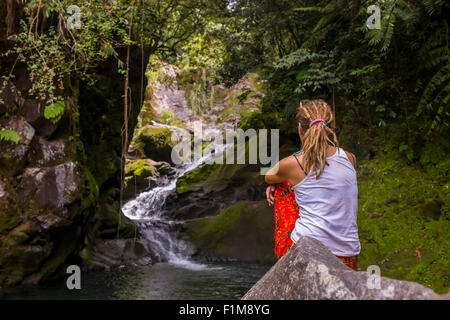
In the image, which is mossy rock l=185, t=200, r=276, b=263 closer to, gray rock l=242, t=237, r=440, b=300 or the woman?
the woman

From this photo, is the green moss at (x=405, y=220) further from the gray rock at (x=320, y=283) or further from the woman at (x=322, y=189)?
the gray rock at (x=320, y=283)

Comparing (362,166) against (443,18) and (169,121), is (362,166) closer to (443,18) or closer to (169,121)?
(443,18)

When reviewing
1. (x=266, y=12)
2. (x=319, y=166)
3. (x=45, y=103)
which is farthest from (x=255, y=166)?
(x=319, y=166)

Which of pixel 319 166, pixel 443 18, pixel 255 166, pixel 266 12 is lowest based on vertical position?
pixel 255 166

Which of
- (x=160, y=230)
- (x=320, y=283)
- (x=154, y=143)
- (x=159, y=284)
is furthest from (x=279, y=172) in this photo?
(x=154, y=143)

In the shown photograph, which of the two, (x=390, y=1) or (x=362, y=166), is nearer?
(x=390, y=1)

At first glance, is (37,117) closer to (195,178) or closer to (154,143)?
(195,178)

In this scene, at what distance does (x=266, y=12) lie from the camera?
977 cm

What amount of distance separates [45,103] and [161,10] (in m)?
5.30

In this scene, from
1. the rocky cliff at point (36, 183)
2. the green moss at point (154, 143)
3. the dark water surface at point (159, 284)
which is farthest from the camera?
the green moss at point (154, 143)

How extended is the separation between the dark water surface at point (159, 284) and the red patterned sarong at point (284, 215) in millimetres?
4550

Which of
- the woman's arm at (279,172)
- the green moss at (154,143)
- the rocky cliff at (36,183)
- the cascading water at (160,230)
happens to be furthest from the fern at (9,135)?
the green moss at (154,143)

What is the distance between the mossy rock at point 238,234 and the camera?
936 centimetres
